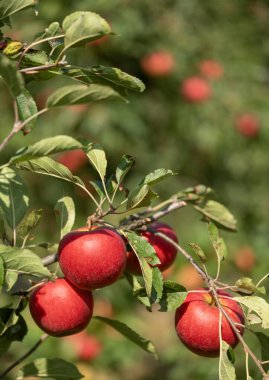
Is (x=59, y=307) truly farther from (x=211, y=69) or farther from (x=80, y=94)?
(x=211, y=69)

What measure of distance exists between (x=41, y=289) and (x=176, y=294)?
19cm

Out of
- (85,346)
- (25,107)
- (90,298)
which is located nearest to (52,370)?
(90,298)

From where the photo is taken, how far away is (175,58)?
3.43 meters

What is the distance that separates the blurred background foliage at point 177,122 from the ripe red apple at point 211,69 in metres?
0.03

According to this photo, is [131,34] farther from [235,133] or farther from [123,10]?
[235,133]

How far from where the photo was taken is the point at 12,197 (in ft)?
3.12

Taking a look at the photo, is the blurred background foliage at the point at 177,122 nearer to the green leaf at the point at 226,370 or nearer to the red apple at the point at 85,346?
the red apple at the point at 85,346

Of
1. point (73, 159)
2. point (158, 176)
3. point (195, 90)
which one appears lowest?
point (73, 159)

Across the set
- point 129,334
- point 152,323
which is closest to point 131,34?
point 152,323

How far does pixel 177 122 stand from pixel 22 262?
2.67 m

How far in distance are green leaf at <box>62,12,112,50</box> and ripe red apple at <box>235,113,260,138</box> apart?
2.68m

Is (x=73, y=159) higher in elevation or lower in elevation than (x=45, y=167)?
lower

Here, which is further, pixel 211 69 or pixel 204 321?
pixel 211 69

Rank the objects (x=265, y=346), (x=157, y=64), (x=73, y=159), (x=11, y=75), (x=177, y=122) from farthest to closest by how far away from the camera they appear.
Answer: (x=177, y=122), (x=157, y=64), (x=73, y=159), (x=265, y=346), (x=11, y=75)
